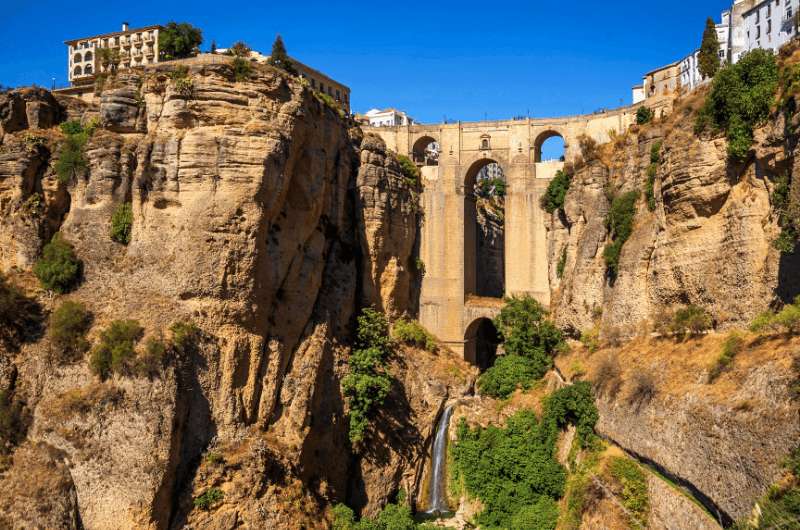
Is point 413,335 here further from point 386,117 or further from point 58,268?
point 386,117

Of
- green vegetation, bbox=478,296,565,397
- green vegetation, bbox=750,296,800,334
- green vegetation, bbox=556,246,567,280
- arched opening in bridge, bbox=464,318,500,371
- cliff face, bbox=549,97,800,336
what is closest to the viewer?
green vegetation, bbox=750,296,800,334

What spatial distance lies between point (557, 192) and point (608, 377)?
12.6 meters

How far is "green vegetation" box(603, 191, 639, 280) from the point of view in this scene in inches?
1340

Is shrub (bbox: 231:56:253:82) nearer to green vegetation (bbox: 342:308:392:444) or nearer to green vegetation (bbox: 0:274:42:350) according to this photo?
green vegetation (bbox: 0:274:42:350)

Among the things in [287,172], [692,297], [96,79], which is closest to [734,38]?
[692,297]

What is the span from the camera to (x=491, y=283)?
50344 millimetres

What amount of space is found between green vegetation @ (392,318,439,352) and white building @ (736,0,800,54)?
19.7m

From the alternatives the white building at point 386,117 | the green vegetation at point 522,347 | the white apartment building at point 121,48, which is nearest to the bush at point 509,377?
the green vegetation at point 522,347

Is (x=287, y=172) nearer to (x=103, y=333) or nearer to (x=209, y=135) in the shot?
(x=209, y=135)

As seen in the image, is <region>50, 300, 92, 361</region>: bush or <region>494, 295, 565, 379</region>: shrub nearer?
<region>50, 300, 92, 361</region>: bush

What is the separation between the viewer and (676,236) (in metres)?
29.5

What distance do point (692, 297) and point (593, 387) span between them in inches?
205

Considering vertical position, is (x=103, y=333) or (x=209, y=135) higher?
(x=209, y=135)

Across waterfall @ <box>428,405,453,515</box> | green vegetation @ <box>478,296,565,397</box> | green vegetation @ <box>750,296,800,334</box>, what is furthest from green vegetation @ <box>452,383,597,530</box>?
green vegetation @ <box>750,296,800,334</box>
